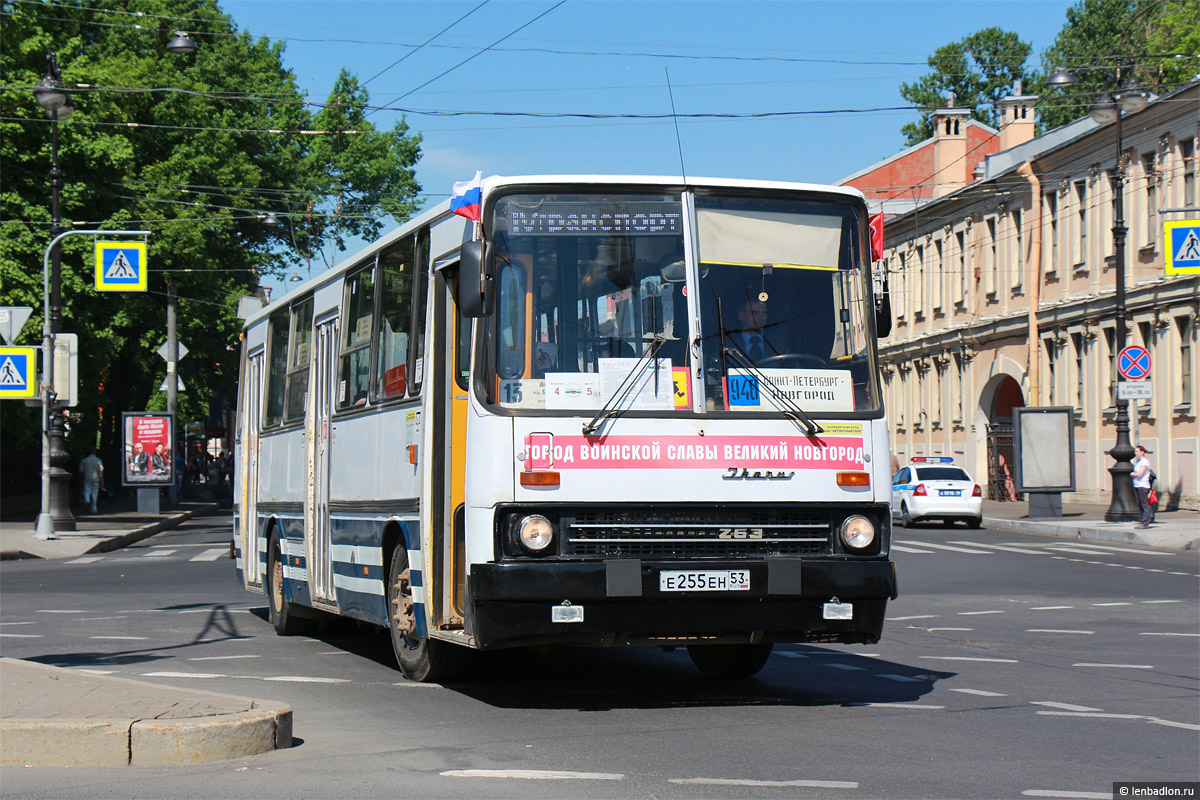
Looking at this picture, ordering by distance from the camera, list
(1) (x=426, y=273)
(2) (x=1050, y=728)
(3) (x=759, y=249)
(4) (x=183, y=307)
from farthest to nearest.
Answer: (4) (x=183, y=307), (1) (x=426, y=273), (3) (x=759, y=249), (2) (x=1050, y=728)

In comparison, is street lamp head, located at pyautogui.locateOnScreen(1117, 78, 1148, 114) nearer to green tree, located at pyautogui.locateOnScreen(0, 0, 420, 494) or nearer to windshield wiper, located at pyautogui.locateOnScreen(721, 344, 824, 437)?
green tree, located at pyautogui.locateOnScreen(0, 0, 420, 494)

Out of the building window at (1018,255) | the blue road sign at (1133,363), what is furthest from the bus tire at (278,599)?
the building window at (1018,255)

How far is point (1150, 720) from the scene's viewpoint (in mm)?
9039

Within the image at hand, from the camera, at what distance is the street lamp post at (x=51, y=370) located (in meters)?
30.7

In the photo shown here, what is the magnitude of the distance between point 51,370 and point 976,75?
5336cm

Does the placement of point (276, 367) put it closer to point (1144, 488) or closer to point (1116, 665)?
point (1116, 665)

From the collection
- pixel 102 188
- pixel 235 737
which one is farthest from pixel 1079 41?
pixel 235 737

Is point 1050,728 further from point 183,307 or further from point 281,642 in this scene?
point 183,307

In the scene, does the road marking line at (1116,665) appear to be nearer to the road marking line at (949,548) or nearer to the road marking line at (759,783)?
the road marking line at (759,783)

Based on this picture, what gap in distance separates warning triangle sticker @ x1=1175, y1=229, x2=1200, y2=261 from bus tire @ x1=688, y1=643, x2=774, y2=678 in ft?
67.4

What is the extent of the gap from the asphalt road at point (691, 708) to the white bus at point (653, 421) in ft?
2.09

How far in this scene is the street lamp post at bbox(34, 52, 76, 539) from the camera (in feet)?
101

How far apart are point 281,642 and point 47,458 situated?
64.7ft

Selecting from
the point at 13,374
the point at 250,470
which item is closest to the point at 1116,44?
the point at 13,374
